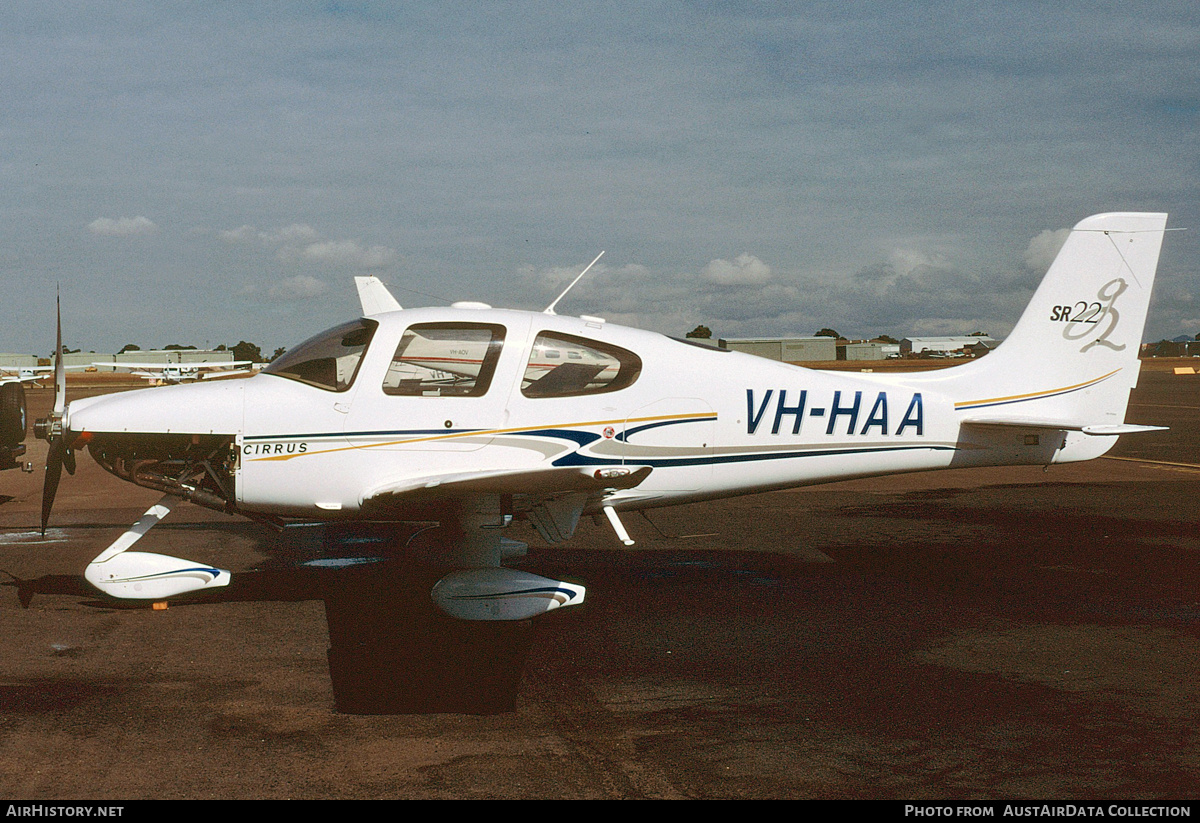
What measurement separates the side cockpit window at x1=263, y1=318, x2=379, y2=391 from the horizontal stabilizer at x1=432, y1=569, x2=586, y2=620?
1683 mm

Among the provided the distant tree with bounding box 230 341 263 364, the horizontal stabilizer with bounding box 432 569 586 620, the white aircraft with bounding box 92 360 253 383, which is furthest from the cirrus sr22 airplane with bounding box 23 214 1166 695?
the distant tree with bounding box 230 341 263 364

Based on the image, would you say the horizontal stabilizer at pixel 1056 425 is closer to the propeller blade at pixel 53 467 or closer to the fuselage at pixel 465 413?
the fuselage at pixel 465 413

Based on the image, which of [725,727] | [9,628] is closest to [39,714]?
[9,628]

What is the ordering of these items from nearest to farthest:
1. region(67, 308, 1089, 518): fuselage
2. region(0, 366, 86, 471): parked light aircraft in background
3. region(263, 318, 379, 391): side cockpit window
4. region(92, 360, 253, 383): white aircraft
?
region(67, 308, 1089, 518): fuselage
region(263, 318, 379, 391): side cockpit window
region(0, 366, 86, 471): parked light aircraft in background
region(92, 360, 253, 383): white aircraft

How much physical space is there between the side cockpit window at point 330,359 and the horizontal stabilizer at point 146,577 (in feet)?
5.42

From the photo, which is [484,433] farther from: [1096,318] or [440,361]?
[1096,318]

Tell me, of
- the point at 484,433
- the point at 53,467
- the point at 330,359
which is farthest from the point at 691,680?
the point at 53,467

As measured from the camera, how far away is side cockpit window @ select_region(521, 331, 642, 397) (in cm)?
695

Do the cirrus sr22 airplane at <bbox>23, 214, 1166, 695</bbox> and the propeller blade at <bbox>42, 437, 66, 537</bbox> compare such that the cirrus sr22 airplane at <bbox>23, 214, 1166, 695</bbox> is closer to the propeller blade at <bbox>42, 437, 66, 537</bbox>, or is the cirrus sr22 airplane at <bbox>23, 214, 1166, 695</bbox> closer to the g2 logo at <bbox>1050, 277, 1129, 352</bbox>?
the propeller blade at <bbox>42, 437, 66, 537</bbox>

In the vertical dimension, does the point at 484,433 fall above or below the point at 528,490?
above

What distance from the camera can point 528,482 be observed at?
5.84 m

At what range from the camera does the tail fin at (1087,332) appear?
27.7 feet

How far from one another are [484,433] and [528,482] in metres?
1.10

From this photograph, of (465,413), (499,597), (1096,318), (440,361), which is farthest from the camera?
(1096,318)
